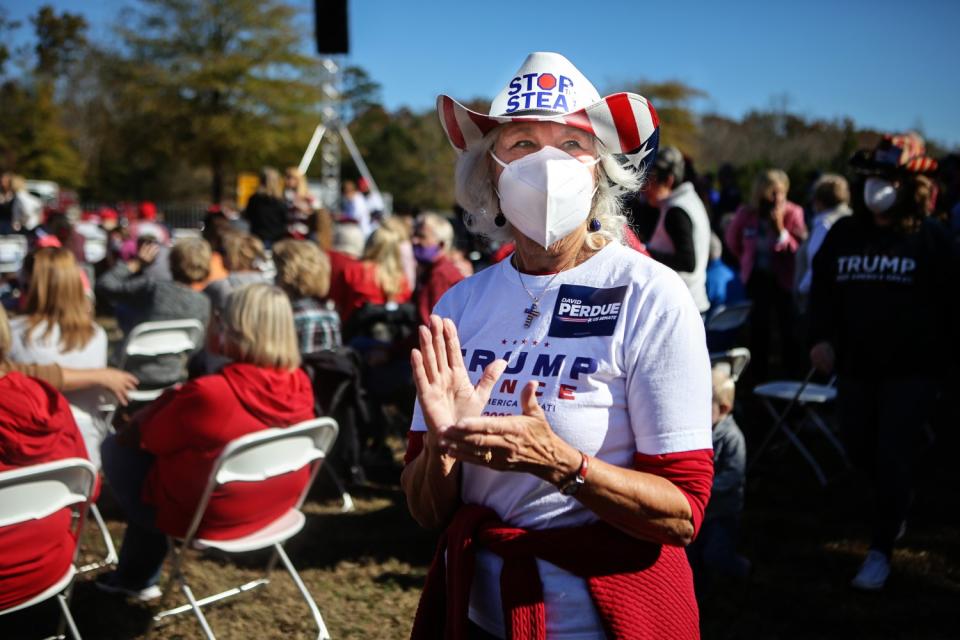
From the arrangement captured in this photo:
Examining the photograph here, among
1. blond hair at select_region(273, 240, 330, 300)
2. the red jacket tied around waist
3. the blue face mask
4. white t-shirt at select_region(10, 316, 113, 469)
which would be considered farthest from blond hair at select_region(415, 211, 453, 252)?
the red jacket tied around waist

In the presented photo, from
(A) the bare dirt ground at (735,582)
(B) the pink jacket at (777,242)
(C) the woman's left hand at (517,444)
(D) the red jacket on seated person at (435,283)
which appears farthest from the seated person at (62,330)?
(B) the pink jacket at (777,242)

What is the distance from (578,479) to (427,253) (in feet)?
15.0

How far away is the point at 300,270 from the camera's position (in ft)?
17.0

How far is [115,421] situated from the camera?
18.5ft

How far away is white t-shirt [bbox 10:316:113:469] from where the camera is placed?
406cm

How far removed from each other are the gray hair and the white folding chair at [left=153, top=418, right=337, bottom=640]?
1.63m

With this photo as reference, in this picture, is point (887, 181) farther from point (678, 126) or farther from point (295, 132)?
point (678, 126)

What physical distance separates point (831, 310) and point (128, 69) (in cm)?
3438

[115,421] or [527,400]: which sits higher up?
[527,400]

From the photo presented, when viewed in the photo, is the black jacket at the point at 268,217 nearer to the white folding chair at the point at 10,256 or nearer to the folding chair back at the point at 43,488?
the white folding chair at the point at 10,256

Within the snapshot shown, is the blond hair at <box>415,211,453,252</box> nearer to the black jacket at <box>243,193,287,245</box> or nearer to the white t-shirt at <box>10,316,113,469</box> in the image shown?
the white t-shirt at <box>10,316,113,469</box>

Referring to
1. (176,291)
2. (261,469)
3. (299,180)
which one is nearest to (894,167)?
(261,469)

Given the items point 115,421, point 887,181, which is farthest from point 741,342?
point 115,421

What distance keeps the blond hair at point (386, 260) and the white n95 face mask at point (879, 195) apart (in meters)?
3.37
